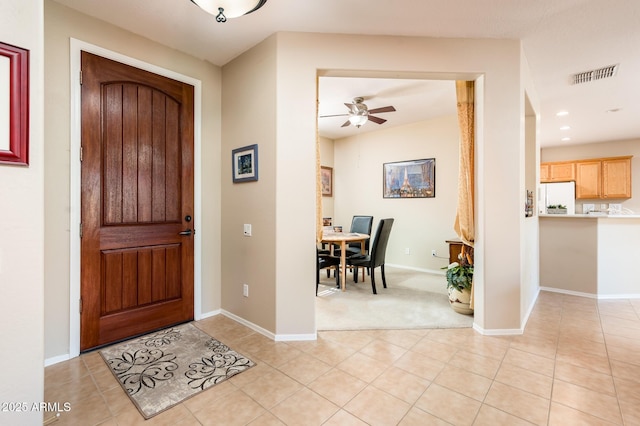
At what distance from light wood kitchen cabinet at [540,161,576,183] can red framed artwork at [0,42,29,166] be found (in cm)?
848

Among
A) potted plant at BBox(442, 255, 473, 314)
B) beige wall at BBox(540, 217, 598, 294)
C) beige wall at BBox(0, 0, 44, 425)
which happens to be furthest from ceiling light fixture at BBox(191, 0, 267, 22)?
beige wall at BBox(540, 217, 598, 294)

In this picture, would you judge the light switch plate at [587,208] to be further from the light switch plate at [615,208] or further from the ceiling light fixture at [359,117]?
the ceiling light fixture at [359,117]

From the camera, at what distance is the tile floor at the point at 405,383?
1.55 m

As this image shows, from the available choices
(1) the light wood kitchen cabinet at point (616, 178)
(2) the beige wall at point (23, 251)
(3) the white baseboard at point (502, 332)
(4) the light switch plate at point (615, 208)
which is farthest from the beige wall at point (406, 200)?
(2) the beige wall at point (23, 251)

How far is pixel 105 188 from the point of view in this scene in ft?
7.60

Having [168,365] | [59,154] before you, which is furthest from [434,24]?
[168,365]

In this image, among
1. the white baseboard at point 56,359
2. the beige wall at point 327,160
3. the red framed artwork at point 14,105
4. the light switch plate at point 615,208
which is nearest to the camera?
the red framed artwork at point 14,105

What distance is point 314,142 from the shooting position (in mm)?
2486

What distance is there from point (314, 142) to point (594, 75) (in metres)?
3.29

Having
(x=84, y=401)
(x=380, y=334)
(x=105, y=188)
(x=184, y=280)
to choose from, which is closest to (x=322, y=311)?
(x=380, y=334)

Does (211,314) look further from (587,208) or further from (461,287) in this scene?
(587,208)

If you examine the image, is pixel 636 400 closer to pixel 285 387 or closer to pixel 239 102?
pixel 285 387

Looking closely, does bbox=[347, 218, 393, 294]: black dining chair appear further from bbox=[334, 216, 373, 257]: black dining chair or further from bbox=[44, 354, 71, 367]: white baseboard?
bbox=[44, 354, 71, 367]: white baseboard

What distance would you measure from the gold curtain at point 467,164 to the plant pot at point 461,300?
59 cm
